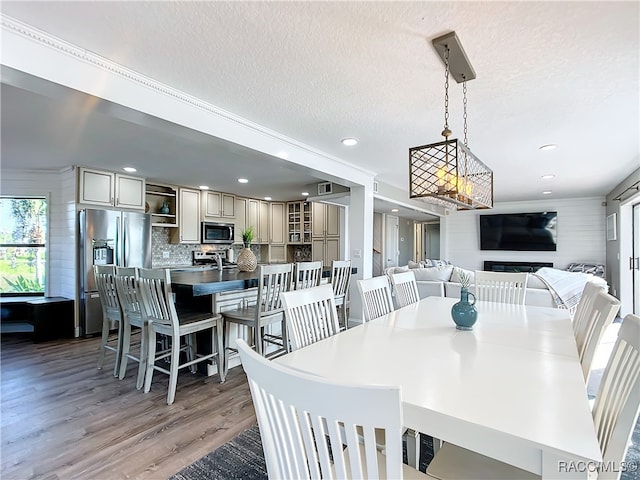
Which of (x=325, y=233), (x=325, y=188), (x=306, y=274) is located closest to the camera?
(x=306, y=274)

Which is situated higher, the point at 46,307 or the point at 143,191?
the point at 143,191

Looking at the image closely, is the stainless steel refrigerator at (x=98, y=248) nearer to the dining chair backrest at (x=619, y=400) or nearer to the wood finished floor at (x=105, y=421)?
the wood finished floor at (x=105, y=421)

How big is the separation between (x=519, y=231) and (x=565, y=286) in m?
4.12

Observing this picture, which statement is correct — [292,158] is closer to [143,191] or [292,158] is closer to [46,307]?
[143,191]

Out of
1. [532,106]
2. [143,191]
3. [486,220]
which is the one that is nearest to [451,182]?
[532,106]

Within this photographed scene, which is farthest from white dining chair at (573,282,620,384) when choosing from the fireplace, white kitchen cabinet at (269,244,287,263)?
the fireplace

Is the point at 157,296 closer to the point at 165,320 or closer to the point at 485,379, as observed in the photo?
the point at 165,320

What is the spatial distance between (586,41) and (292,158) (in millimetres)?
2346

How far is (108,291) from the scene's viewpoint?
3107 mm

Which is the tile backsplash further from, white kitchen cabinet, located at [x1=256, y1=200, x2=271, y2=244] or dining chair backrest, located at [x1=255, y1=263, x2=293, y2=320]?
dining chair backrest, located at [x1=255, y1=263, x2=293, y2=320]

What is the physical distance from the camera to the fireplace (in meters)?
7.72

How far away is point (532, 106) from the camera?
2.50 meters

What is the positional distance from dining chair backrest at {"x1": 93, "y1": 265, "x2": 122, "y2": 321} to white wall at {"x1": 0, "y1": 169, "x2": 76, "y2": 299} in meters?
1.95

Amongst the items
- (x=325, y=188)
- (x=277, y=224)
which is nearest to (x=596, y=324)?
(x=325, y=188)
